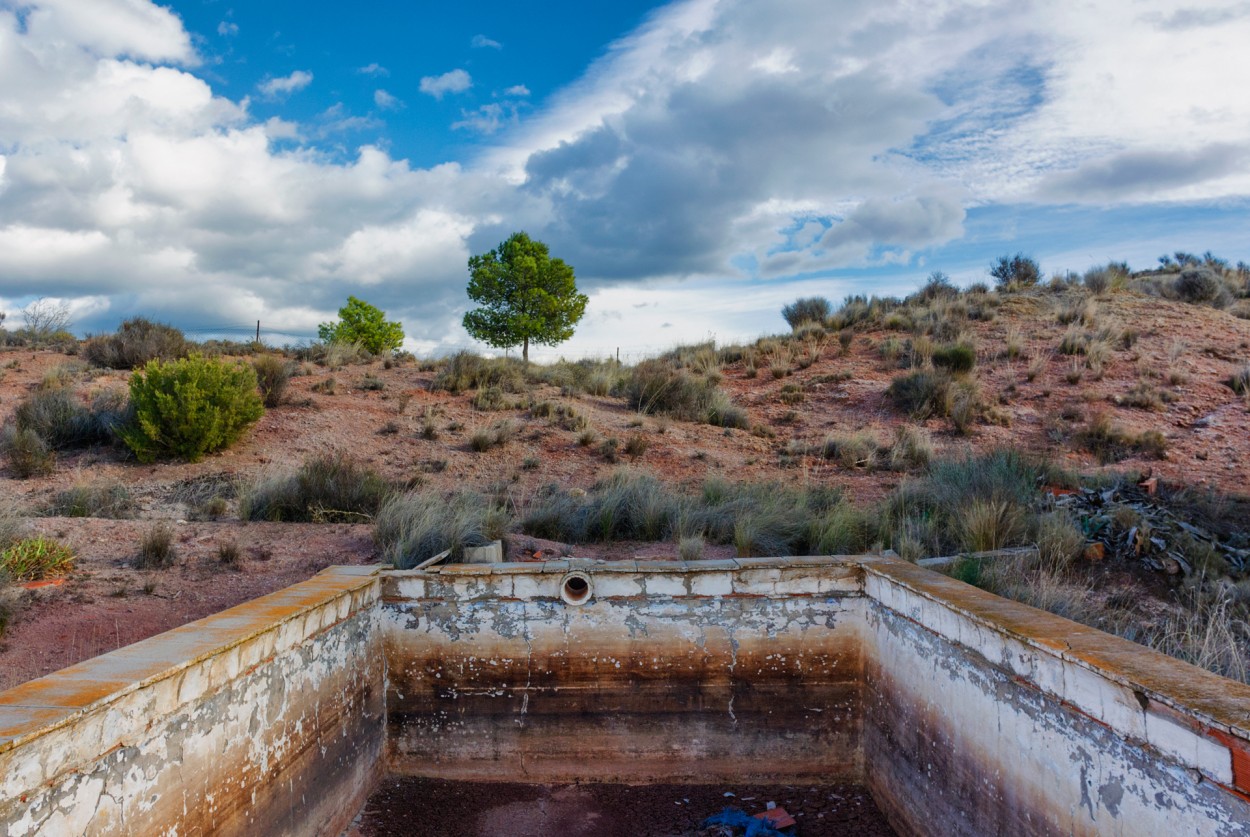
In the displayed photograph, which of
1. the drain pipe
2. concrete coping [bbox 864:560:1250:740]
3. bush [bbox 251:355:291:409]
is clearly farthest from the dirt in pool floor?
bush [bbox 251:355:291:409]

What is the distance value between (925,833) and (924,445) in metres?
10.4

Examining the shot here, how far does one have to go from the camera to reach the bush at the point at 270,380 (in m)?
15.2

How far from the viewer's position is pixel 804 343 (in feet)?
74.3

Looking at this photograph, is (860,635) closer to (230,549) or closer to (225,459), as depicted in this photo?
(230,549)

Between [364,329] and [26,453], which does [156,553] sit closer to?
[26,453]

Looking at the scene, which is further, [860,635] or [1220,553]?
[1220,553]

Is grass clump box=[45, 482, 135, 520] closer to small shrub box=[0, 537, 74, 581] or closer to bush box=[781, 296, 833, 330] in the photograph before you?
small shrub box=[0, 537, 74, 581]

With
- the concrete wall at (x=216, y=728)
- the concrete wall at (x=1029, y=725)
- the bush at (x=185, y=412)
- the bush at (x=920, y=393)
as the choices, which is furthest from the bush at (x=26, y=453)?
the bush at (x=920, y=393)

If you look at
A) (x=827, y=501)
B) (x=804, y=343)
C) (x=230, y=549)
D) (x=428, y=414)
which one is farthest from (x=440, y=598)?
(x=804, y=343)

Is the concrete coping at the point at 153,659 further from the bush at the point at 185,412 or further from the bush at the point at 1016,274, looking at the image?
the bush at the point at 1016,274

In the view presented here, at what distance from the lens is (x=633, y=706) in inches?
212

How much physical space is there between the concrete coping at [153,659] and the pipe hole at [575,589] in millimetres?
1289

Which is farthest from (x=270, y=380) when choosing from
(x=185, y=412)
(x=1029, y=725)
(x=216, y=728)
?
(x=1029, y=725)

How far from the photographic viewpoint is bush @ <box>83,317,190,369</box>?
17969 millimetres
